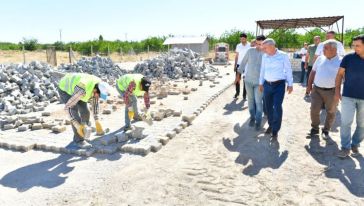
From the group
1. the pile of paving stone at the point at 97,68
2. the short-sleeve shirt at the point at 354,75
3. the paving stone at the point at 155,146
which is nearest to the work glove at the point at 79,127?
the paving stone at the point at 155,146

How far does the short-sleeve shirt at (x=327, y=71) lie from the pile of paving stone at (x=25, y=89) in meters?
6.93

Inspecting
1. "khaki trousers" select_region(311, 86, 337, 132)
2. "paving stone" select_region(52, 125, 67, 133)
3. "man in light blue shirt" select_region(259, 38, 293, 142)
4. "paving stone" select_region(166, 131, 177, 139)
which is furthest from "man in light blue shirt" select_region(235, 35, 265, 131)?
"paving stone" select_region(52, 125, 67, 133)

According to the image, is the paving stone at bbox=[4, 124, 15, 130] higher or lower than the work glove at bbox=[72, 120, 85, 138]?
lower

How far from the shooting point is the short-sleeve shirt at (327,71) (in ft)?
17.0

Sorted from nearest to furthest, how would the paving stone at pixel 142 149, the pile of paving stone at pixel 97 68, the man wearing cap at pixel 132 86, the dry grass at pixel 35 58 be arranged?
the paving stone at pixel 142 149
the man wearing cap at pixel 132 86
the pile of paving stone at pixel 97 68
the dry grass at pixel 35 58

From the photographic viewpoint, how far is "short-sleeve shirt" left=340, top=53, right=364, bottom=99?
174 inches

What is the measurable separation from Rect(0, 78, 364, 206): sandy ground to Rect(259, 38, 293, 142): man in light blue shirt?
1.78ft

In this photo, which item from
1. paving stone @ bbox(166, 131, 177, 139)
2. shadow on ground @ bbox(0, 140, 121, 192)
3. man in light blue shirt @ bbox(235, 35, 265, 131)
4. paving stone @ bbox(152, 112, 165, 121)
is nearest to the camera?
shadow on ground @ bbox(0, 140, 121, 192)

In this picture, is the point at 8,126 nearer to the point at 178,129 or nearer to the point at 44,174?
the point at 44,174

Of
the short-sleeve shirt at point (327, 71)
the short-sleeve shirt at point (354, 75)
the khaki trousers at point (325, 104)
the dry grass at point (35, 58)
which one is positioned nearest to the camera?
the short-sleeve shirt at point (354, 75)

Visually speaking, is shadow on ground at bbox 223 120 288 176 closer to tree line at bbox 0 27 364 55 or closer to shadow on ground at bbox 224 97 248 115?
shadow on ground at bbox 224 97 248 115

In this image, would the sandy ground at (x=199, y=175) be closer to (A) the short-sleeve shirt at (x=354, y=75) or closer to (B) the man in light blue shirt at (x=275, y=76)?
(B) the man in light blue shirt at (x=275, y=76)

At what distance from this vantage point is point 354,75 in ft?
14.7

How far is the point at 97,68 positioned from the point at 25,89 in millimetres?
5332
